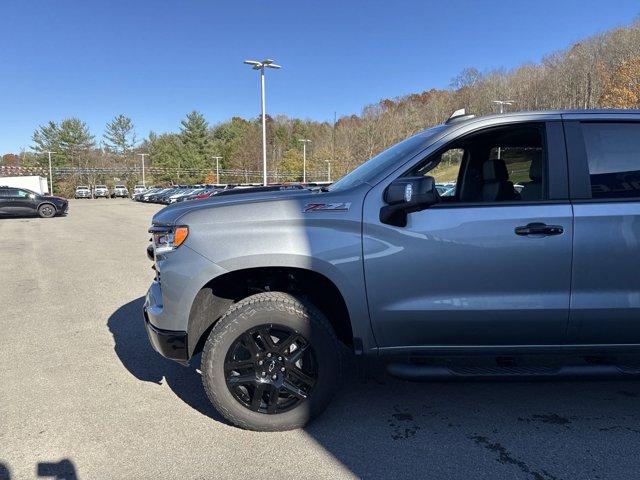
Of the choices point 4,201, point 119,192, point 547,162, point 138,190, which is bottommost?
point 4,201

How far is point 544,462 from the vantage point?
2.66 meters

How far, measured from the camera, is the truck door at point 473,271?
278 centimetres

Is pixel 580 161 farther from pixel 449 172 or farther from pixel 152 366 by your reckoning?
pixel 152 366

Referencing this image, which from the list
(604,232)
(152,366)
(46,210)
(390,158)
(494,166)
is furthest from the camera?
(46,210)

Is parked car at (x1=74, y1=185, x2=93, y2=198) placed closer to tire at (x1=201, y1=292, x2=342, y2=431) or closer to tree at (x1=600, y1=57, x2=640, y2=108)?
tree at (x1=600, y1=57, x2=640, y2=108)

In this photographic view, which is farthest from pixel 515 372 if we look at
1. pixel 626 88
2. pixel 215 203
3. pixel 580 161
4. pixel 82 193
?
pixel 82 193

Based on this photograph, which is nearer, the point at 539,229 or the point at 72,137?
the point at 539,229

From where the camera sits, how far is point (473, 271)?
280 cm

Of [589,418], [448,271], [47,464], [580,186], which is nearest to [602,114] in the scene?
[580,186]

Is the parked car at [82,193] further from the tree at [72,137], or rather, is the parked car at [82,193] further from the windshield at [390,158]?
the windshield at [390,158]

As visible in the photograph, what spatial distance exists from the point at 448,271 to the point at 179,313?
167 centimetres

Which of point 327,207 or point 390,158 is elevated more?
point 390,158

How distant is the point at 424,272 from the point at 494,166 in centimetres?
131

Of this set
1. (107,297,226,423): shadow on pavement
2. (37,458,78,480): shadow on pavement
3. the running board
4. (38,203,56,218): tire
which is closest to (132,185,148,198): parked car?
(38,203,56,218): tire
